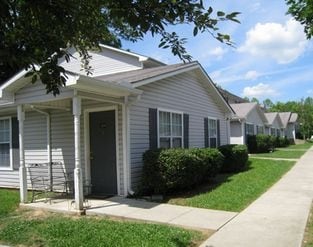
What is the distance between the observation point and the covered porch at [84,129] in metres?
10.2

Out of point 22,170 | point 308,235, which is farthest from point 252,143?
point 308,235

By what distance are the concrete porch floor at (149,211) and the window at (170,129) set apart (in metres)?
3.00

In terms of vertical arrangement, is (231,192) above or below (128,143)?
below

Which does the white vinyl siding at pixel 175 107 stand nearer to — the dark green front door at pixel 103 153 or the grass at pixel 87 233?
the dark green front door at pixel 103 153

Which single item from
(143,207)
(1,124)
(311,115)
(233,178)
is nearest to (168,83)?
(233,178)

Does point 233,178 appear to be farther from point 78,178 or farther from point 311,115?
point 311,115

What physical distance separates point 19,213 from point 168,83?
21.3ft

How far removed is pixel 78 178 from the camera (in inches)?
386

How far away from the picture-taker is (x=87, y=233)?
25.5 ft

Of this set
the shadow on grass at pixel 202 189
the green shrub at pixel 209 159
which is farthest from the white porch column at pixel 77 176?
the green shrub at pixel 209 159

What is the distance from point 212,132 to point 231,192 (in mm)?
6829

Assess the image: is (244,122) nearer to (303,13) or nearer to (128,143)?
(128,143)

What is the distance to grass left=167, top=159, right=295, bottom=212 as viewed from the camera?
10492 mm

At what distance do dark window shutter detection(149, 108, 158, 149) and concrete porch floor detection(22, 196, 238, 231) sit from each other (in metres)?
2.22
